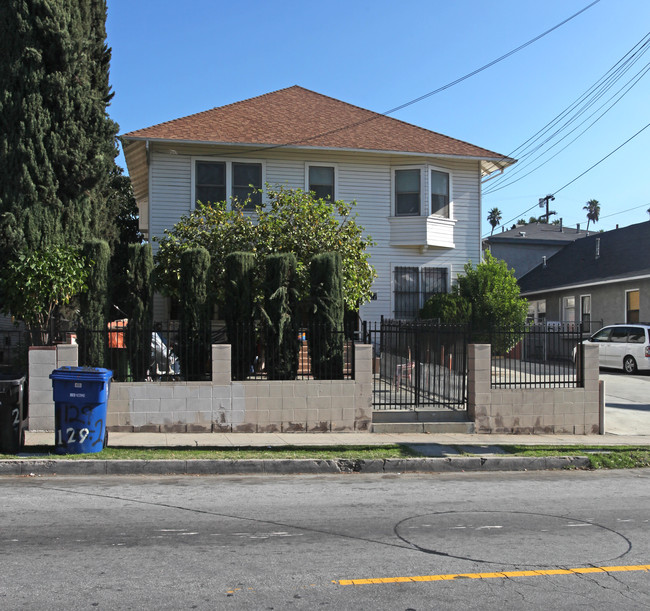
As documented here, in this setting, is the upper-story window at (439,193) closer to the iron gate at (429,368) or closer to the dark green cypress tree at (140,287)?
the iron gate at (429,368)

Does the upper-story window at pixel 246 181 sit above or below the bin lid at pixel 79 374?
above

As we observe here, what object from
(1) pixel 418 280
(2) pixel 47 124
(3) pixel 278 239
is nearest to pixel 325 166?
(1) pixel 418 280

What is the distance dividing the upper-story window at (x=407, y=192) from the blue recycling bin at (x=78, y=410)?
1307 centimetres

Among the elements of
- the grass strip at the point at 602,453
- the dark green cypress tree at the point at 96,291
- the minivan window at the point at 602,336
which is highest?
the dark green cypress tree at the point at 96,291

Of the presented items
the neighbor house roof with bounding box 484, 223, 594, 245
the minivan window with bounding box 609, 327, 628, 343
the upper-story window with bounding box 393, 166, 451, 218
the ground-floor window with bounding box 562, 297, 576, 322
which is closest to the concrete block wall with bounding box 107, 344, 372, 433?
the upper-story window with bounding box 393, 166, 451, 218

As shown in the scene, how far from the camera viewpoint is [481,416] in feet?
39.8

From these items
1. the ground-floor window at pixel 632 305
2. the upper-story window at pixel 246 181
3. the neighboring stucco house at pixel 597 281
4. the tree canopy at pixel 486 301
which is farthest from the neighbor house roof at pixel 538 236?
the upper-story window at pixel 246 181

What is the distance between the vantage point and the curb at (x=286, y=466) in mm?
8688

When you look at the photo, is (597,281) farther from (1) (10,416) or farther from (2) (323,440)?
(1) (10,416)

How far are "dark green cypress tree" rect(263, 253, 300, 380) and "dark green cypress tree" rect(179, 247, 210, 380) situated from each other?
3.68 ft

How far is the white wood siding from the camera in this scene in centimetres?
1912

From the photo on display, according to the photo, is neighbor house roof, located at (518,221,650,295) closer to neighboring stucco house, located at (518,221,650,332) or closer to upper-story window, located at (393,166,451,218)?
neighboring stucco house, located at (518,221,650,332)

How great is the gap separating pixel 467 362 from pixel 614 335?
13066mm

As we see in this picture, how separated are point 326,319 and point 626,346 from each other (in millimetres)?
14458
